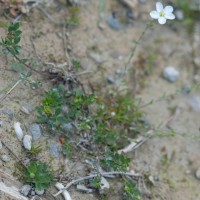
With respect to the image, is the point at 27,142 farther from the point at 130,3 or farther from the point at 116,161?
the point at 130,3

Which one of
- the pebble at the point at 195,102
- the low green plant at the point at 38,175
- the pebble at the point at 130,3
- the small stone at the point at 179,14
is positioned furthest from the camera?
the small stone at the point at 179,14

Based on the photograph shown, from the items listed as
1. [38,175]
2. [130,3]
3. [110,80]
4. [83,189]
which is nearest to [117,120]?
[110,80]

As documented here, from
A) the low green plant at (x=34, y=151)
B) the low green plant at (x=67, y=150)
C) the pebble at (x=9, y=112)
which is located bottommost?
the low green plant at (x=67, y=150)

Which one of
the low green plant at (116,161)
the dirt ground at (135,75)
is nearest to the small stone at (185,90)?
the dirt ground at (135,75)

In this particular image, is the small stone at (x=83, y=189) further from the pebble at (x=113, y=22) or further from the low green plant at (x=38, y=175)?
the pebble at (x=113, y=22)

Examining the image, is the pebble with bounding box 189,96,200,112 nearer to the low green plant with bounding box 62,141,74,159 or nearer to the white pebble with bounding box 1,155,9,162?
the low green plant with bounding box 62,141,74,159

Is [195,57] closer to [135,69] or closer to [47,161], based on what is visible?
[135,69]

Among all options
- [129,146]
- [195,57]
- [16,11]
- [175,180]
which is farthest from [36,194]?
[195,57]
